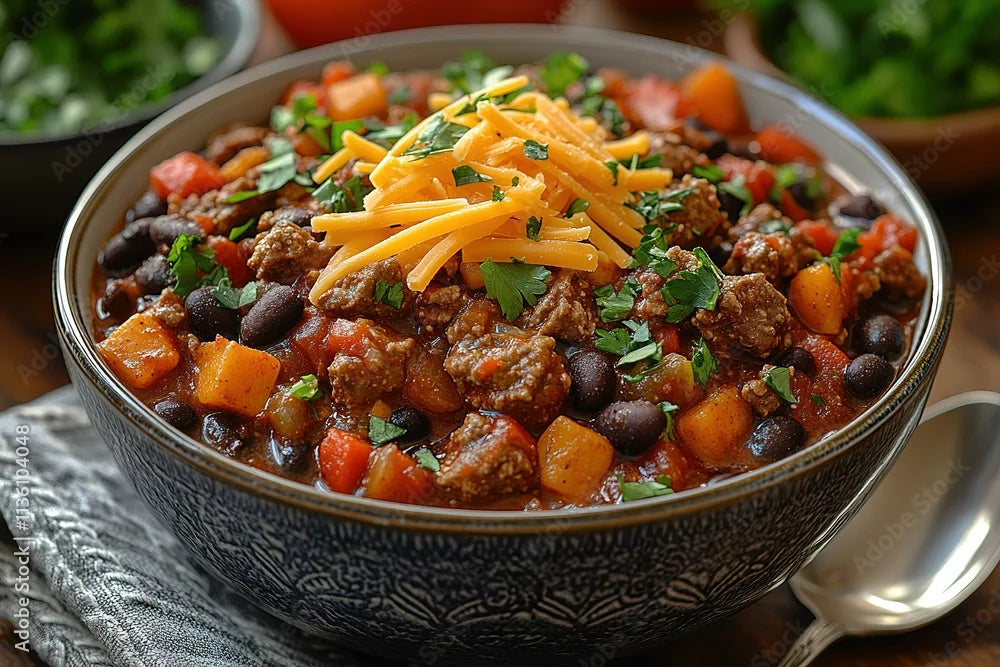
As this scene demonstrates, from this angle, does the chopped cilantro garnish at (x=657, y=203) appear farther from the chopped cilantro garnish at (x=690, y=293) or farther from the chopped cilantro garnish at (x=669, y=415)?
the chopped cilantro garnish at (x=669, y=415)

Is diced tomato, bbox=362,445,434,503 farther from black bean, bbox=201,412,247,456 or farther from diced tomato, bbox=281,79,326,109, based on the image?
diced tomato, bbox=281,79,326,109

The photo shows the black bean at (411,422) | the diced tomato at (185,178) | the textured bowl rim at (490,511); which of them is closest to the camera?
the textured bowl rim at (490,511)

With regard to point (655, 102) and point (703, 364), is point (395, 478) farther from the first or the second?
point (655, 102)

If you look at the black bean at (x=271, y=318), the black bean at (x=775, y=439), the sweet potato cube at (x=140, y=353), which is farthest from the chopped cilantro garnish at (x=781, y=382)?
the sweet potato cube at (x=140, y=353)

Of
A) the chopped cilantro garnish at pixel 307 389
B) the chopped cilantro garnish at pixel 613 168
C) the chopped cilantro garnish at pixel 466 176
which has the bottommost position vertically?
the chopped cilantro garnish at pixel 307 389

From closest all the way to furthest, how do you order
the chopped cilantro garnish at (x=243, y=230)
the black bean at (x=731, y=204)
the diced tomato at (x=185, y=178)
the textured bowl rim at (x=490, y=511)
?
1. the textured bowl rim at (x=490, y=511)
2. the chopped cilantro garnish at (x=243, y=230)
3. the black bean at (x=731, y=204)
4. the diced tomato at (x=185, y=178)

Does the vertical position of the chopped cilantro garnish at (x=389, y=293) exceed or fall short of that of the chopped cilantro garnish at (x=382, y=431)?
it exceeds it

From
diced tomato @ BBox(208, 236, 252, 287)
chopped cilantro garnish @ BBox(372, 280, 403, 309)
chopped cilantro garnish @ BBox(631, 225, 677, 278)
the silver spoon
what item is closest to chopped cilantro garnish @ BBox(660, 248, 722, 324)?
chopped cilantro garnish @ BBox(631, 225, 677, 278)
